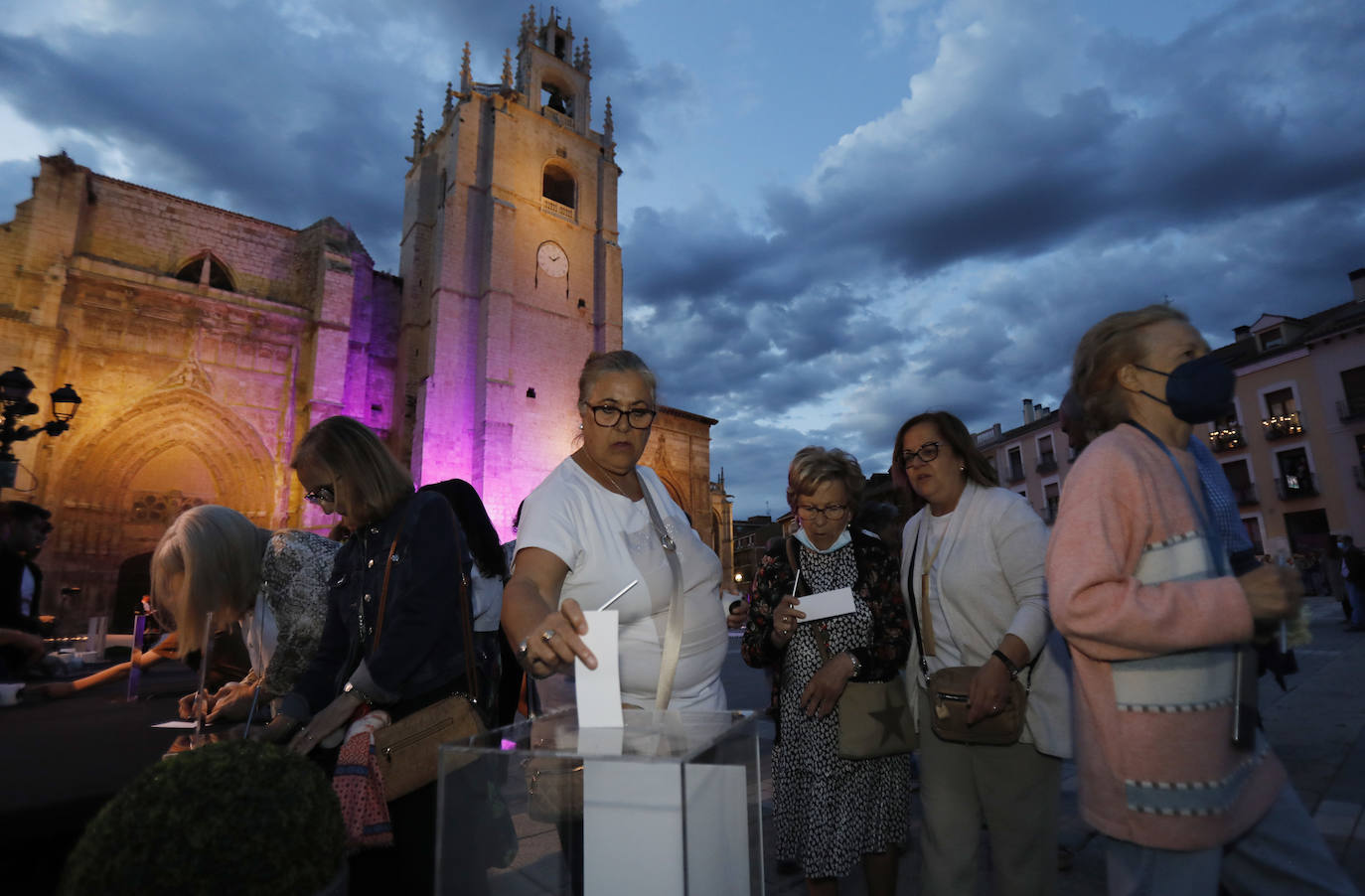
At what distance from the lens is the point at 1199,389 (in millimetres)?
1359

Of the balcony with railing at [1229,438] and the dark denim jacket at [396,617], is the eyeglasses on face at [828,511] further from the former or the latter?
the balcony with railing at [1229,438]

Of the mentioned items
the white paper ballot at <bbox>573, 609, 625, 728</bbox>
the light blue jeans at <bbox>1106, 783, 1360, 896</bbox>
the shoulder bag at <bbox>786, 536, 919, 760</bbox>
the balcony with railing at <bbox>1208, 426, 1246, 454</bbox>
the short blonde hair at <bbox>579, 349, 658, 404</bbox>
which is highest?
the balcony with railing at <bbox>1208, 426, 1246, 454</bbox>

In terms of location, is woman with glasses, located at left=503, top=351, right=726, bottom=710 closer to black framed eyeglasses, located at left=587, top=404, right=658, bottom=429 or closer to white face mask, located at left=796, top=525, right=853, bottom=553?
black framed eyeglasses, located at left=587, top=404, right=658, bottom=429

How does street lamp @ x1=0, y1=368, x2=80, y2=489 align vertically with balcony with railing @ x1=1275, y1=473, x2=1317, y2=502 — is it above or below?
below

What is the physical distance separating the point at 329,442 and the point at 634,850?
1.83 metres

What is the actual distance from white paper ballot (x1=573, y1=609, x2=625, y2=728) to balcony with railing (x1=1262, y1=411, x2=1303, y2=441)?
93.3 ft

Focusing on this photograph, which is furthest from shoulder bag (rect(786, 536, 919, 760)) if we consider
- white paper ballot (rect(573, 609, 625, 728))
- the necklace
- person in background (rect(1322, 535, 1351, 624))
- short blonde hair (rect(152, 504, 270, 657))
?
person in background (rect(1322, 535, 1351, 624))

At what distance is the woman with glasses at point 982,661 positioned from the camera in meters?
1.94

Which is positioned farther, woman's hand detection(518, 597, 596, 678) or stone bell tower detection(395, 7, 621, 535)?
stone bell tower detection(395, 7, 621, 535)

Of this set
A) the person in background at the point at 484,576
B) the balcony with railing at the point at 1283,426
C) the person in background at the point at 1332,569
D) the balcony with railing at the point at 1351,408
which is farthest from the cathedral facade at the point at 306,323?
the balcony with railing at the point at 1351,408

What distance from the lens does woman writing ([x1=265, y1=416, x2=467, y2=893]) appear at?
178 cm

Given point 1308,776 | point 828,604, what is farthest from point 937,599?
point 1308,776

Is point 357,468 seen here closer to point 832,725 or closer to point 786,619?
point 786,619

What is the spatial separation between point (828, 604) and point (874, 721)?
1.45ft
